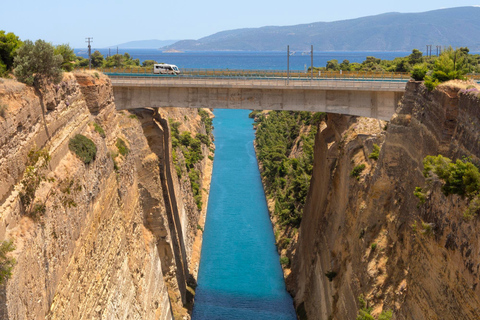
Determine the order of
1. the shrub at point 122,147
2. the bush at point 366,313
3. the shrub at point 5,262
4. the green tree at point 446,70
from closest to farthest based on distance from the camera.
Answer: the shrub at point 5,262 → the bush at point 366,313 → the green tree at point 446,70 → the shrub at point 122,147

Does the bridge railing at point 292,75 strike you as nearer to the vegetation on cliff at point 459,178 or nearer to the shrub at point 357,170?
the shrub at point 357,170

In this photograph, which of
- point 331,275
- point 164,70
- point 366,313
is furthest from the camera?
point 164,70

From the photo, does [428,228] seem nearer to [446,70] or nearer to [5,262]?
[446,70]

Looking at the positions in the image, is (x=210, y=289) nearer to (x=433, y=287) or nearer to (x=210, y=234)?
(x=210, y=234)

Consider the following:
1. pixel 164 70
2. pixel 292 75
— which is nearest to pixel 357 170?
pixel 292 75

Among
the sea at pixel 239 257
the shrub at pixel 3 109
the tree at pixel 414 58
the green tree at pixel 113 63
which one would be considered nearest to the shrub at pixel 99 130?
the shrub at pixel 3 109

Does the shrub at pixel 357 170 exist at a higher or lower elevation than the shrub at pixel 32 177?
lower

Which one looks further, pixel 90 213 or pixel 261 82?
pixel 261 82
